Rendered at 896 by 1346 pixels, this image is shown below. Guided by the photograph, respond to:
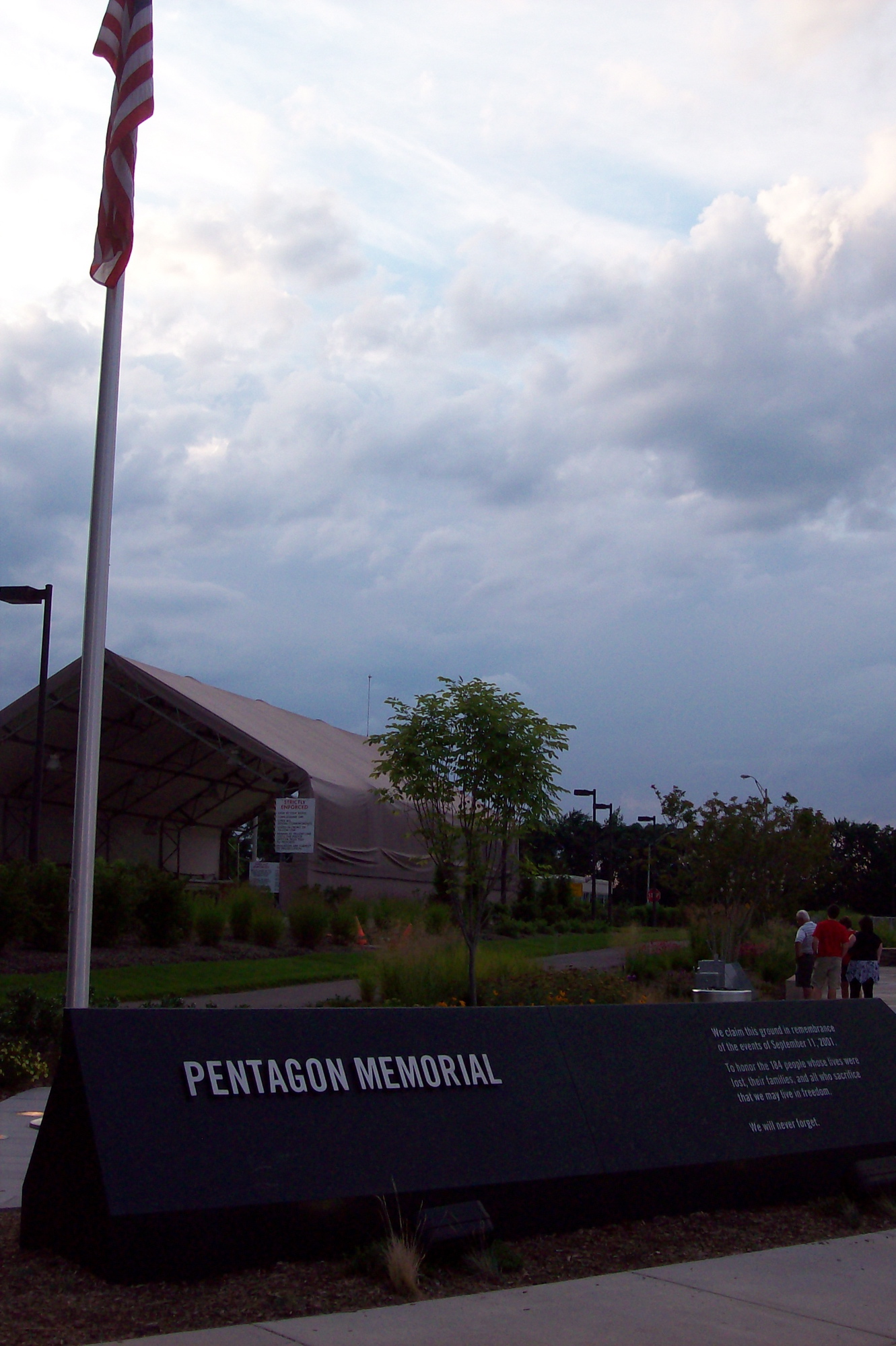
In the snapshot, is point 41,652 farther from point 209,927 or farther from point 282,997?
point 282,997

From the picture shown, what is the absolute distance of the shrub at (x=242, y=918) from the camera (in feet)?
86.4

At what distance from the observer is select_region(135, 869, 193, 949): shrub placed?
2386 centimetres

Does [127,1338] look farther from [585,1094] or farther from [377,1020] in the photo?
[585,1094]

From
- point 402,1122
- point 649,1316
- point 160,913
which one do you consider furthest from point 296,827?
point 649,1316

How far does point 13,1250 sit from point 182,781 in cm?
4252

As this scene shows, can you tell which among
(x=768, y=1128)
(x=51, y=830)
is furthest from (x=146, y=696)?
(x=768, y=1128)

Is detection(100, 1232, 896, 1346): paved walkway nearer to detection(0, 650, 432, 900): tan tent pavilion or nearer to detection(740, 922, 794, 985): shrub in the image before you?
detection(740, 922, 794, 985): shrub

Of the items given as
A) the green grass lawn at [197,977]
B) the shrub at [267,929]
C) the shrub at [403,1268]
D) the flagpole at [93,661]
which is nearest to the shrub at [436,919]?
the green grass lawn at [197,977]

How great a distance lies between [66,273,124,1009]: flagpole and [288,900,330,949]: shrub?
18431mm

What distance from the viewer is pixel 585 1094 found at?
6.77m

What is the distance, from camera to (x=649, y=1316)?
521cm

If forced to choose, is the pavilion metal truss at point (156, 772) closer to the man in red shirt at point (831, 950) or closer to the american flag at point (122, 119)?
the man in red shirt at point (831, 950)

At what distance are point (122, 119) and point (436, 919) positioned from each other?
21.7 meters

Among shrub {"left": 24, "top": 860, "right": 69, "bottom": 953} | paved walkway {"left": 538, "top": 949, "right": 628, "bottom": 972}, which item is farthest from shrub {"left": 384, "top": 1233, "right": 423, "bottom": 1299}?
paved walkway {"left": 538, "top": 949, "right": 628, "bottom": 972}
